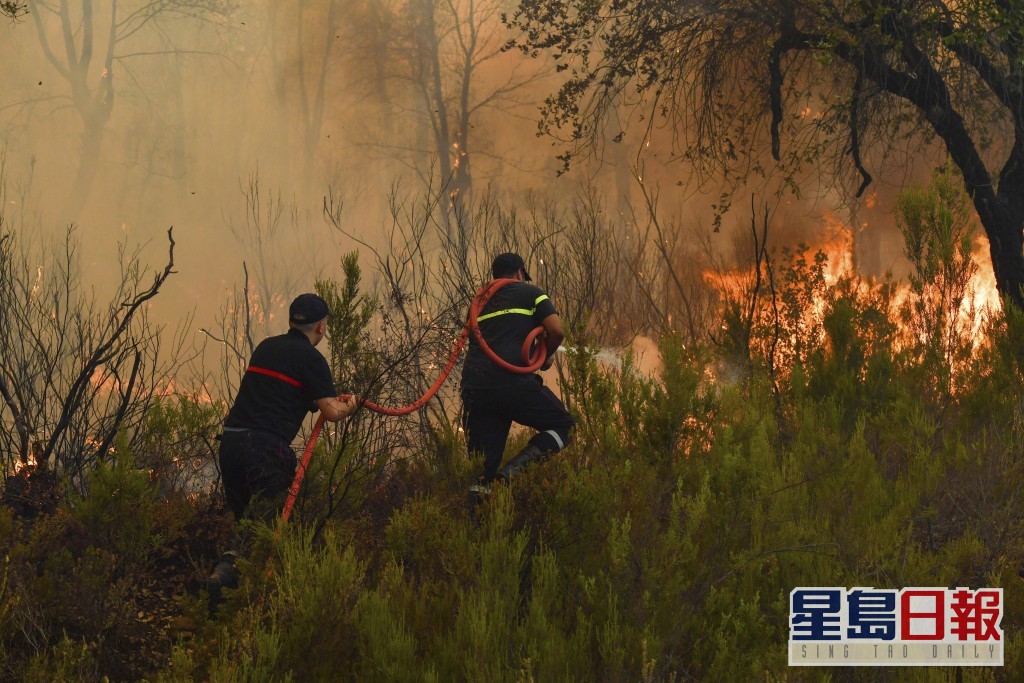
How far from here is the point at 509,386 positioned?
5.54 meters

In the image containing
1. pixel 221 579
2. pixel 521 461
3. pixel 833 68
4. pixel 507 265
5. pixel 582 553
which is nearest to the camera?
pixel 221 579

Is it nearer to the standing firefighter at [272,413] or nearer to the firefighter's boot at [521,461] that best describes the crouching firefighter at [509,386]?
the firefighter's boot at [521,461]

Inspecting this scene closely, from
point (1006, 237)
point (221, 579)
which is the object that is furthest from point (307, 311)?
point (1006, 237)

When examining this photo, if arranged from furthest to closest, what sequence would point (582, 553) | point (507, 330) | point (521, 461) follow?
point (507, 330)
point (521, 461)
point (582, 553)

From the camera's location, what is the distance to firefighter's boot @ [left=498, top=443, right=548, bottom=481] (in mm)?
5301

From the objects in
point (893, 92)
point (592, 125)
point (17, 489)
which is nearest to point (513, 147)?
point (592, 125)

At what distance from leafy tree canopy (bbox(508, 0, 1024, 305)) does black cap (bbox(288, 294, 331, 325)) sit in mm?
6027

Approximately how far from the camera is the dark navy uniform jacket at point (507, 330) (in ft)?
18.3

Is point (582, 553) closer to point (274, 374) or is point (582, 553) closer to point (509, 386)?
point (509, 386)

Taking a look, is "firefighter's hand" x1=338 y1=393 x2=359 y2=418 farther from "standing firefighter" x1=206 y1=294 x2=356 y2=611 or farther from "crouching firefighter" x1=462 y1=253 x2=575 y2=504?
"crouching firefighter" x1=462 y1=253 x2=575 y2=504

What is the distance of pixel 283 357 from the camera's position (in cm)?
459

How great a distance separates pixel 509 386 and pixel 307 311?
50.1 inches

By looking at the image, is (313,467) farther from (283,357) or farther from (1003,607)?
(1003,607)

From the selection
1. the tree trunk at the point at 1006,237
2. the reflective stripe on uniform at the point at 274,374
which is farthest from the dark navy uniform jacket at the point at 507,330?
the tree trunk at the point at 1006,237
